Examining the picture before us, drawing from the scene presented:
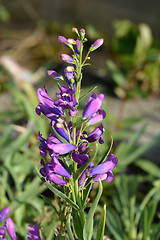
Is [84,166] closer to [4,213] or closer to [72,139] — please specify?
[72,139]

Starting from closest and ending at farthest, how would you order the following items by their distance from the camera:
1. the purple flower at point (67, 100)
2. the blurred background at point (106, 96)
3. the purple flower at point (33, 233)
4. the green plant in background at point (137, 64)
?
the purple flower at point (67, 100) < the purple flower at point (33, 233) < the blurred background at point (106, 96) < the green plant in background at point (137, 64)

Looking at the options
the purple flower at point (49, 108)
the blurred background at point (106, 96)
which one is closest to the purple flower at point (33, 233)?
the blurred background at point (106, 96)

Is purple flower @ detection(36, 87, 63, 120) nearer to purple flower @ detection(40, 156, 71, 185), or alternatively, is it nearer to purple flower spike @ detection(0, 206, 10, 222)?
purple flower @ detection(40, 156, 71, 185)

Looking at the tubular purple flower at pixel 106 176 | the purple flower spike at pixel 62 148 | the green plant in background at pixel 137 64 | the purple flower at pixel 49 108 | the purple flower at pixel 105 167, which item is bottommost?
the green plant in background at pixel 137 64

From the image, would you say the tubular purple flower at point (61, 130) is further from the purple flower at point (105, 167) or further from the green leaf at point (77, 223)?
the green leaf at point (77, 223)

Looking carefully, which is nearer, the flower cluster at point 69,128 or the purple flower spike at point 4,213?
the flower cluster at point 69,128

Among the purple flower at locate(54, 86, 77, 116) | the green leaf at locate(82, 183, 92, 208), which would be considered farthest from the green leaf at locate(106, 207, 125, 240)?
the purple flower at locate(54, 86, 77, 116)
